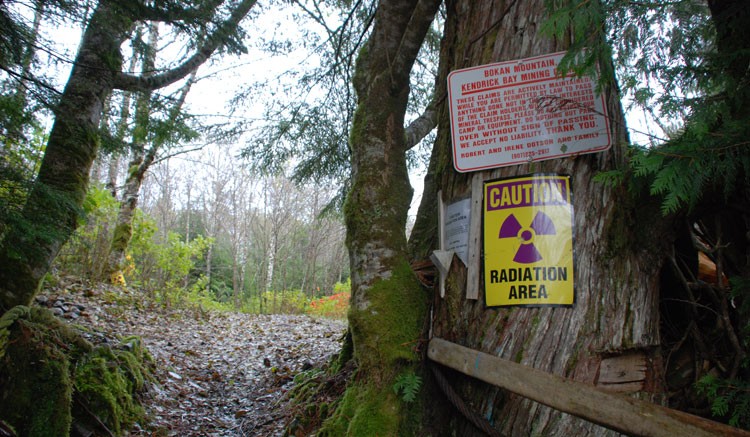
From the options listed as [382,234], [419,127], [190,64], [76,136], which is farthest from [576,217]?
[190,64]

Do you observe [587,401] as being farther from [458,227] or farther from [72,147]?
[72,147]

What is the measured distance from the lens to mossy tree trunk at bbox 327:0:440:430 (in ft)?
7.65

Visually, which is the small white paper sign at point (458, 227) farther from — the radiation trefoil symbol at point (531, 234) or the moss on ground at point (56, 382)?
the moss on ground at point (56, 382)

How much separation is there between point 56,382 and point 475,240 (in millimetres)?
2826

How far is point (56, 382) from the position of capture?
2912 mm

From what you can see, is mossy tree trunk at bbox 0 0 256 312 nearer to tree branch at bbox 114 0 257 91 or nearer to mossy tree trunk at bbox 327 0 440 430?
tree branch at bbox 114 0 257 91

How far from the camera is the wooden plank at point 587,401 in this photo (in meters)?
1.50

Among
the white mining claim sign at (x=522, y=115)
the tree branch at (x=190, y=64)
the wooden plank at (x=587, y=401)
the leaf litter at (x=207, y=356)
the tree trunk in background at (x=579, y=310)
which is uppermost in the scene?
the tree branch at (x=190, y=64)

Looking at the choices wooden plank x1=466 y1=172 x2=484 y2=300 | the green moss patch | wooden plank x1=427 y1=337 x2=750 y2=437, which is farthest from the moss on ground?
wooden plank x1=466 y1=172 x2=484 y2=300

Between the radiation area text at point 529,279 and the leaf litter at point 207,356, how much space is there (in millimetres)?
2235

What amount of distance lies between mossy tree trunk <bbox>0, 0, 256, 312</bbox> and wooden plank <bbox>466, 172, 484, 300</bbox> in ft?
9.26

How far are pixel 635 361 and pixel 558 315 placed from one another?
0.38 metres

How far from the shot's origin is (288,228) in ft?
66.5

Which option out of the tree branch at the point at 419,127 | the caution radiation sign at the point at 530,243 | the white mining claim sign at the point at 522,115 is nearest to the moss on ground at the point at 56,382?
the caution radiation sign at the point at 530,243
